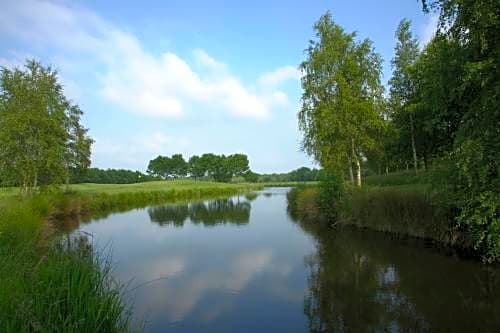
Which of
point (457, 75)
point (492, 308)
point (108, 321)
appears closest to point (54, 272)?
point (108, 321)

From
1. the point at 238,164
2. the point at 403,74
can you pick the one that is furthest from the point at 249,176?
the point at 403,74

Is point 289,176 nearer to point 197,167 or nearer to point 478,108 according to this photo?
point 197,167

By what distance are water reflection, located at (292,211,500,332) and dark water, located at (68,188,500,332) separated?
2cm

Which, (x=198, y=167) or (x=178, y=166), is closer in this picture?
(x=198, y=167)

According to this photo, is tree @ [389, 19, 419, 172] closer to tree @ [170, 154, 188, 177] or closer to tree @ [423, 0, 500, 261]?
tree @ [423, 0, 500, 261]

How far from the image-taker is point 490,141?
8812 mm

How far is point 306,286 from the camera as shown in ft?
31.8

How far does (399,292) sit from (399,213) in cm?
828

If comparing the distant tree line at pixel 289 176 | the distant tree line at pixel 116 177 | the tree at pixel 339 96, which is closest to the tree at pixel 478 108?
the tree at pixel 339 96

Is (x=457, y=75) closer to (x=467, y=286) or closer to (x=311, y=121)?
(x=467, y=286)

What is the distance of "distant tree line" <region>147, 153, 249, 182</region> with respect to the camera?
115 m

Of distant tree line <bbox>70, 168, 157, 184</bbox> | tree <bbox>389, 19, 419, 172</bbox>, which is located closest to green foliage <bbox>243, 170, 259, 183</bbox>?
distant tree line <bbox>70, 168, 157, 184</bbox>

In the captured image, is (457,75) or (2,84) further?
(2,84)

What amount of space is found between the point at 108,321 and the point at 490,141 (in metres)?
9.22
